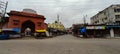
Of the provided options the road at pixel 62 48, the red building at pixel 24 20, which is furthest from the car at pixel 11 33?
the road at pixel 62 48

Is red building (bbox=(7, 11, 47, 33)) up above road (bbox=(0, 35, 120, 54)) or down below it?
above

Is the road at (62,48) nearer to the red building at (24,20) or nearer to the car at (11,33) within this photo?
the car at (11,33)

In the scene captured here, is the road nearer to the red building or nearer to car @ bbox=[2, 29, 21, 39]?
car @ bbox=[2, 29, 21, 39]

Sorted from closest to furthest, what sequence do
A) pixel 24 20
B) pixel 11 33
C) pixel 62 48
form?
pixel 62 48
pixel 11 33
pixel 24 20

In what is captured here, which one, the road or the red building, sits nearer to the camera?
the road

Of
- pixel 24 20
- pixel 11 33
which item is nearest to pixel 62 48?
pixel 11 33

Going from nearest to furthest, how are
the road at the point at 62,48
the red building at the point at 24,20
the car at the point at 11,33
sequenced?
the road at the point at 62,48, the car at the point at 11,33, the red building at the point at 24,20

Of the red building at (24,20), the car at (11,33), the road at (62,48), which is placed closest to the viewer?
the road at (62,48)

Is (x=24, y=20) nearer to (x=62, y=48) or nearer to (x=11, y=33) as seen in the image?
(x=11, y=33)

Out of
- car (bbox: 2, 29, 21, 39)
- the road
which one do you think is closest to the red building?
car (bbox: 2, 29, 21, 39)

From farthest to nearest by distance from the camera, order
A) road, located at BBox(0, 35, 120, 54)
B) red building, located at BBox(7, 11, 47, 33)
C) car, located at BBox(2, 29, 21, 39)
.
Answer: red building, located at BBox(7, 11, 47, 33) → car, located at BBox(2, 29, 21, 39) → road, located at BBox(0, 35, 120, 54)

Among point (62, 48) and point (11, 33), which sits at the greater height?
point (11, 33)

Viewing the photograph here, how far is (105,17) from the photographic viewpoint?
2078 inches

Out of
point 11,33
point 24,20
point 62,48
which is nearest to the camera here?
point 62,48
